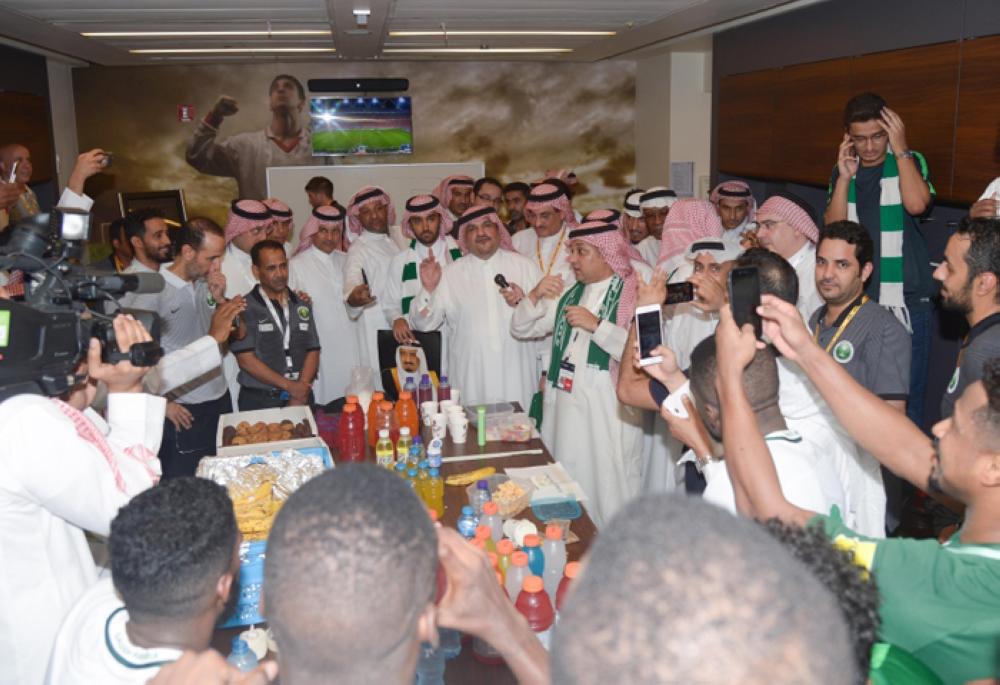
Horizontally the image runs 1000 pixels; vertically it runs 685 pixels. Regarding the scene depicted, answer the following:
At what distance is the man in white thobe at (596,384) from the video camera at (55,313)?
242 cm

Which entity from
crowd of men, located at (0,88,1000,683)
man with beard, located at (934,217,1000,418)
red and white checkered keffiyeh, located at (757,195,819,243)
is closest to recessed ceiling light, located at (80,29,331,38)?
crowd of men, located at (0,88,1000,683)

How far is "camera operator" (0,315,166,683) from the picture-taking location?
6.04 feet

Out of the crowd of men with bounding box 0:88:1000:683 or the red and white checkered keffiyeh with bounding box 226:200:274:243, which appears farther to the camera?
the red and white checkered keffiyeh with bounding box 226:200:274:243

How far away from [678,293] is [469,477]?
1224 mm

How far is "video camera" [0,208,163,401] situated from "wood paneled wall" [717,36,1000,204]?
14.6ft

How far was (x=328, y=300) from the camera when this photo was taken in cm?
588

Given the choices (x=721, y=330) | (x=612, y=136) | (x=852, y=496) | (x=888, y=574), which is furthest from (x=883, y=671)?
(x=612, y=136)

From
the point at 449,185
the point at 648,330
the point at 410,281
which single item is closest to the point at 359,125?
the point at 449,185

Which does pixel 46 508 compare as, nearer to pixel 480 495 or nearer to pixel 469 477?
pixel 480 495

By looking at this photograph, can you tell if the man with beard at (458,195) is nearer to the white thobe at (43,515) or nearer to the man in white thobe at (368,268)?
the man in white thobe at (368,268)

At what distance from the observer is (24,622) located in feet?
6.40

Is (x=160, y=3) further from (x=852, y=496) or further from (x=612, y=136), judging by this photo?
(x=612, y=136)

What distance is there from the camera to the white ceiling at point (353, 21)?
5.65 m

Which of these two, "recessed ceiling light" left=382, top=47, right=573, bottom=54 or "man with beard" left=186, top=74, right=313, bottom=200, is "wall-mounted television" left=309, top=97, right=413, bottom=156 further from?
"recessed ceiling light" left=382, top=47, right=573, bottom=54
